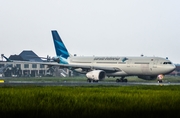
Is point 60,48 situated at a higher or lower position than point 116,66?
higher

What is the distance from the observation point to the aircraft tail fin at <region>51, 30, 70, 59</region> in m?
72.2

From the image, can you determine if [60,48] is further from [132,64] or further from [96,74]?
[132,64]

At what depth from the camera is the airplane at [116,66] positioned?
60844mm

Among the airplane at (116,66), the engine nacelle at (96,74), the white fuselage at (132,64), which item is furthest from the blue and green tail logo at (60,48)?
the engine nacelle at (96,74)

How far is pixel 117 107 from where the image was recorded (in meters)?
18.4

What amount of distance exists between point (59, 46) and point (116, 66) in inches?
470

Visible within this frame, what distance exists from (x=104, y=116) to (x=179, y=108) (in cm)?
384

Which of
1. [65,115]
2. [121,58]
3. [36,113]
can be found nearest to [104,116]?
[65,115]

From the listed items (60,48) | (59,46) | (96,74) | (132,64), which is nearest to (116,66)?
(132,64)

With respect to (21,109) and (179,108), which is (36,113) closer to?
(21,109)

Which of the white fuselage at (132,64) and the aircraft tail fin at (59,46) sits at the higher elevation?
the aircraft tail fin at (59,46)

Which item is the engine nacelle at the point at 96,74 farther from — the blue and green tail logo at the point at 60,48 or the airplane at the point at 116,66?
the blue and green tail logo at the point at 60,48

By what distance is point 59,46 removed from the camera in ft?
240

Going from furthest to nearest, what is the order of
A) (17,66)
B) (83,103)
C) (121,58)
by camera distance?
(17,66)
(121,58)
(83,103)
